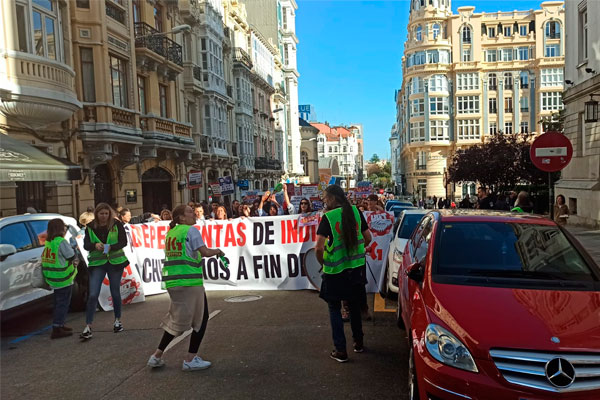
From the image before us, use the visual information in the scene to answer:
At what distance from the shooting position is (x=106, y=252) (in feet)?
21.5

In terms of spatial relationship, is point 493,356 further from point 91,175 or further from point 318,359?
point 91,175

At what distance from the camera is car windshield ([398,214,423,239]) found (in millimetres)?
8727

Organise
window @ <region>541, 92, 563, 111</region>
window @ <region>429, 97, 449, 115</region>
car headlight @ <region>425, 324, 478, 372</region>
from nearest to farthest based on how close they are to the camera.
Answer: car headlight @ <region>425, 324, 478, 372</region> < window @ <region>541, 92, 563, 111</region> < window @ <region>429, 97, 449, 115</region>

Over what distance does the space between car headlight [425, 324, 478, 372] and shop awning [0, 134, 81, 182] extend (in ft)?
31.6

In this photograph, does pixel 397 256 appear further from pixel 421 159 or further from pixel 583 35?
pixel 421 159

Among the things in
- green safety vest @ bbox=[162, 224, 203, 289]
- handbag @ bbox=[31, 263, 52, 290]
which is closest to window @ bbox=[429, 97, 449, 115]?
handbag @ bbox=[31, 263, 52, 290]

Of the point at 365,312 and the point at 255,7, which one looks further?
the point at 255,7

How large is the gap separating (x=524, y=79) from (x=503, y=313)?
72805 mm

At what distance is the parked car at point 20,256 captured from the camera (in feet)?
21.6

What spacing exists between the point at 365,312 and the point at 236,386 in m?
1.81

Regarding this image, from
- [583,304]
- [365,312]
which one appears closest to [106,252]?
[365,312]

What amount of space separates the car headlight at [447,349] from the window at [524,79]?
72578mm

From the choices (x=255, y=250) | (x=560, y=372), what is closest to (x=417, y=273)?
(x=560, y=372)

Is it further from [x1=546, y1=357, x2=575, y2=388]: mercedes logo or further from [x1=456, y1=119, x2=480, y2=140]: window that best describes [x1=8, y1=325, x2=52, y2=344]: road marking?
[x1=456, y1=119, x2=480, y2=140]: window
